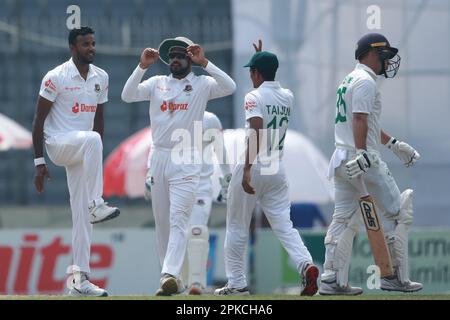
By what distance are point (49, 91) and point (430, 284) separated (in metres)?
9.06

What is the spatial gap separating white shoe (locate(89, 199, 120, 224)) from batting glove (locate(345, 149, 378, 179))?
1.92 m

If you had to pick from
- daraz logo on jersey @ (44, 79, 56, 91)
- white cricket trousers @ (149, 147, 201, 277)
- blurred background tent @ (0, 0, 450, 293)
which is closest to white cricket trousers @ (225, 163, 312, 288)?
white cricket trousers @ (149, 147, 201, 277)

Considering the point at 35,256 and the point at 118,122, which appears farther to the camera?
the point at 118,122

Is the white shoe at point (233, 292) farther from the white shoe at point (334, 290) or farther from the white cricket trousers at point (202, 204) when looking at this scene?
the white cricket trousers at point (202, 204)

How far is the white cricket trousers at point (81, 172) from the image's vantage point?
473 inches

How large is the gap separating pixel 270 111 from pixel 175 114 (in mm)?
807

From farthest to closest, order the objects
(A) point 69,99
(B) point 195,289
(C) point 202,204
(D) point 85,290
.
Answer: (C) point 202,204 → (B) point 195,289 → (A) point 69,99 → (D) point 85,290

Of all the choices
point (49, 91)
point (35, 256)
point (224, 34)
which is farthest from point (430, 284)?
point (224, 34)

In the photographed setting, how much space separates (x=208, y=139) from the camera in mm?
14625

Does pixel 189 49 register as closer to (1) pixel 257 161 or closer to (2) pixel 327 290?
(1) pixel 257 161

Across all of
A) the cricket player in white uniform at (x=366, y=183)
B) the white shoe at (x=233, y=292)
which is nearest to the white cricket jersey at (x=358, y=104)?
the cricket player in white uniform at (x=366, y=183)

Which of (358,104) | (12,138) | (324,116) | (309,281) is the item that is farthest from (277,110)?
(12,138)

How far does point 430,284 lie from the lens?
19.8m

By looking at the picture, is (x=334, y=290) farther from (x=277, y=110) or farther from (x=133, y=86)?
(x=133, y=86)
